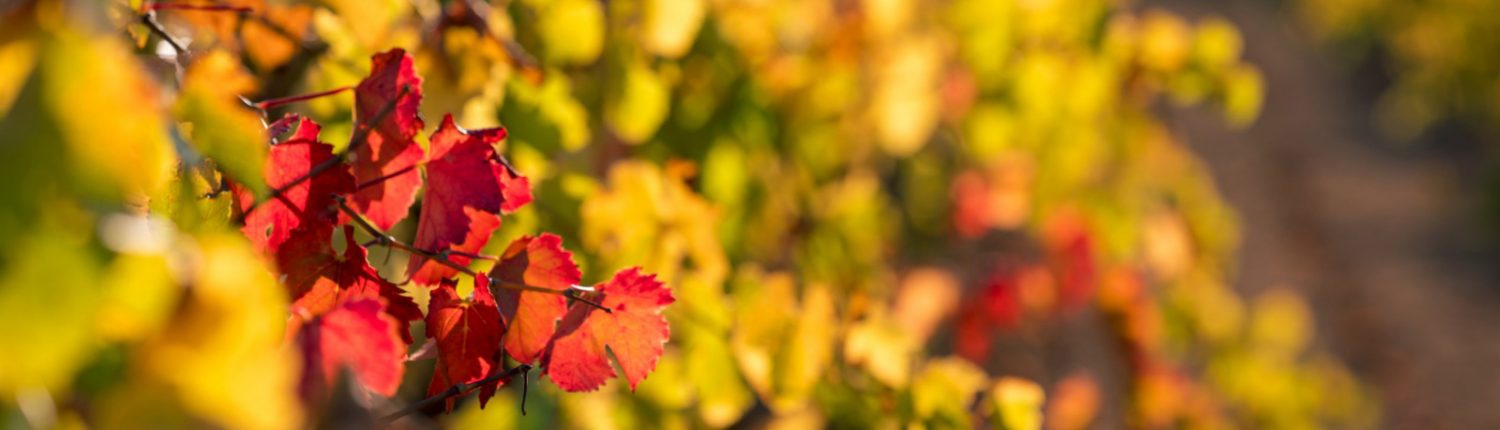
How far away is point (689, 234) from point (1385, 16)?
8758mm

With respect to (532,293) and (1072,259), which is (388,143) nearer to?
(532,293)

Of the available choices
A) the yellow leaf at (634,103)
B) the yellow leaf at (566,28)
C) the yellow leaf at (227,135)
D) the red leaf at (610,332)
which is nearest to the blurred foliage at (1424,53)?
→ the yellow leaf at (634,103)

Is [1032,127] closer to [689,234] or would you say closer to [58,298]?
[689,234]

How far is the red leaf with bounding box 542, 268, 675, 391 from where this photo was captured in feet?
2.58

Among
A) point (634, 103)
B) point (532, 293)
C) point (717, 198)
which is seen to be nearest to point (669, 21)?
point (634, 103)

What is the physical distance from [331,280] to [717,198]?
858 millimetres

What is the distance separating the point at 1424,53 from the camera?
7.51 metres

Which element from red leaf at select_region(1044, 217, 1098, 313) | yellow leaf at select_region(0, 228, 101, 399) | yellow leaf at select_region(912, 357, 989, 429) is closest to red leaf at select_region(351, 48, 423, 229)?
yellow leaf at select_region(0, 228, 101, 399)

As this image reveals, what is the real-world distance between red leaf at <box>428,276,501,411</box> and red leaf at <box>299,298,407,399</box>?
0.12m

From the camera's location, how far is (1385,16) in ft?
29.1

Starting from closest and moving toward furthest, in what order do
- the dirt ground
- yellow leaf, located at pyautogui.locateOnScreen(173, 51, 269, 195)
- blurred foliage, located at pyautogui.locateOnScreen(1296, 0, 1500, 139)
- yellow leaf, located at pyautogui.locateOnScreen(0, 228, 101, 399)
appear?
yellow leaf, located at pyautogui.locateOnScreen(0, 228, 101, 399) → yellow leaf, located at pyautogui.locateOnScreen(173, 51, 269, 195) → the dirt ground → blurred foliage, located at pyautogui.locateOnScreen(1296, 0, 1500, 139)

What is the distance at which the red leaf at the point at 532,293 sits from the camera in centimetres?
79

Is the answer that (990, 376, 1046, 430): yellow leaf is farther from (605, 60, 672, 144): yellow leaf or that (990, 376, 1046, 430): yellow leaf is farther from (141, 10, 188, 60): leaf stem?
(141, 10, 188, 60): leaf stem

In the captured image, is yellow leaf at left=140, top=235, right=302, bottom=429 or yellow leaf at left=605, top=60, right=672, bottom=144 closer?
yellow leaf at left=140, top=235, right=302, bottom=429
